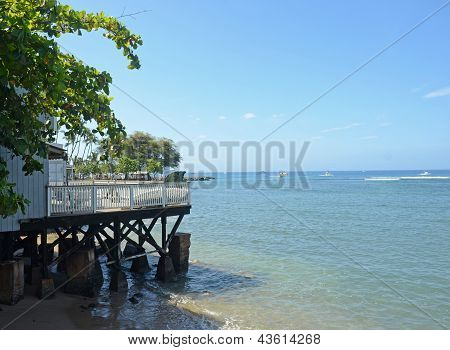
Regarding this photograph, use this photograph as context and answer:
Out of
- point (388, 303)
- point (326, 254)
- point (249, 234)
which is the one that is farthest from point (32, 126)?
point (249, 234)

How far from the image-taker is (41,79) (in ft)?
20.7

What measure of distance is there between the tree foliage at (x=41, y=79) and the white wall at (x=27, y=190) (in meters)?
3.13

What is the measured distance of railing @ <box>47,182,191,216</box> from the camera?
12523 millimetres

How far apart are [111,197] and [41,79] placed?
840 cm

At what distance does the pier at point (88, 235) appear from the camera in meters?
11.8

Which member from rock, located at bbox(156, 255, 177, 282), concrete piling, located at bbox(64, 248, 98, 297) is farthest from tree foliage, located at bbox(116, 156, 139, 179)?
concrete piling, located at bbox(64, 248, 98, 297)

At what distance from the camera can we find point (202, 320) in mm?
12203

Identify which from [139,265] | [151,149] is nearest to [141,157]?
[151,149]

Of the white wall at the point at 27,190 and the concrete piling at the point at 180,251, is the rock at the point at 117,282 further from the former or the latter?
the white wall at the point at 27,190

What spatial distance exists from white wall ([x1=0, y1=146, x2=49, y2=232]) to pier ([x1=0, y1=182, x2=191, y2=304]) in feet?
0.57

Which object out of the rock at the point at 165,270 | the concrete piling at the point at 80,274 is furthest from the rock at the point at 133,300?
the rock at the point at 165,270

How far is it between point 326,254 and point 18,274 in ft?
59.1

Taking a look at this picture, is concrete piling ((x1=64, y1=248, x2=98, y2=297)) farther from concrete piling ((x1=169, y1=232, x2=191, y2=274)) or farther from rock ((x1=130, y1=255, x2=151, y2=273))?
rock ((x1=130, y1=255, x2=151, y2=273))
